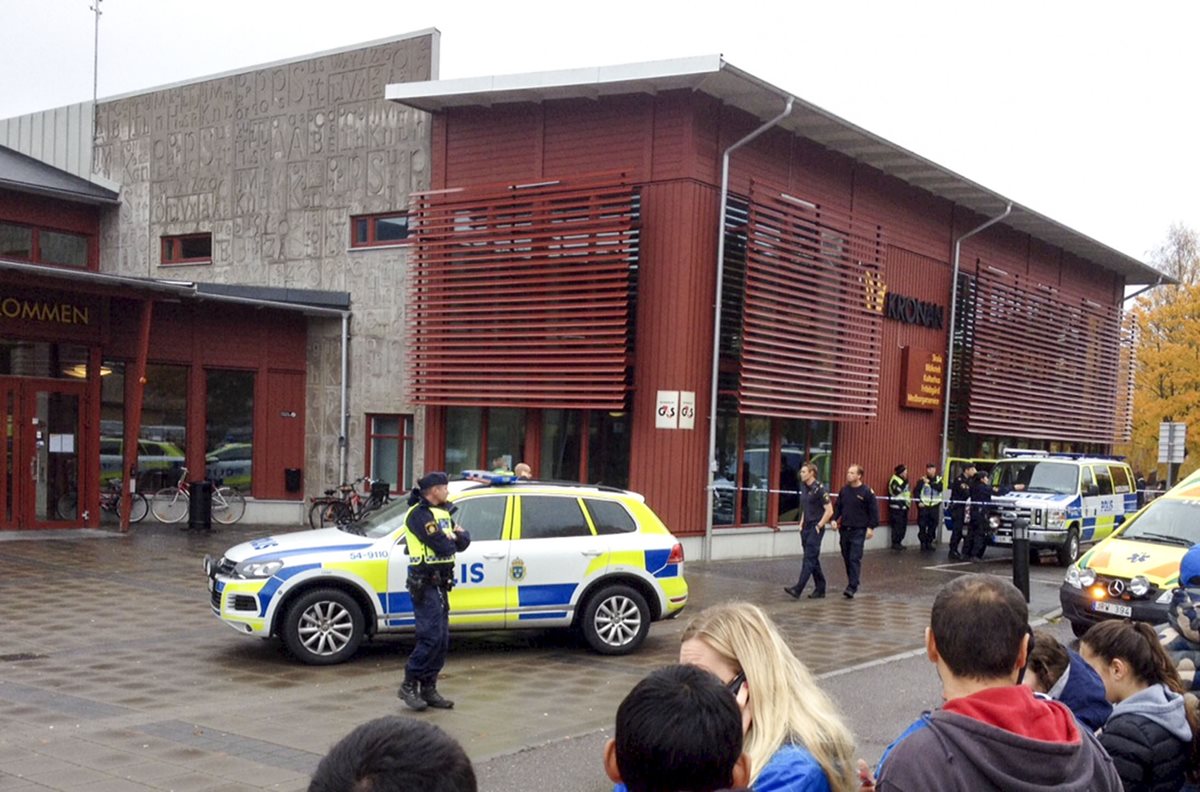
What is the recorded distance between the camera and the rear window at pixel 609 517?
11445 mm

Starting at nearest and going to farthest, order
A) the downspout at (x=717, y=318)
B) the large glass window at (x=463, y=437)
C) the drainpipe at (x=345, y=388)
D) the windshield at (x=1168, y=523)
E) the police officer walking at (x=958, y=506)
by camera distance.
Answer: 1. the windshield at (x=1168, y=523)
2. the downspout at (x=717, y=318)
3. the large glass window at (x=463, y=437)
4. the police officer walking at (x=958, y=506)
5. the drainpipe at (x=345, y=388)

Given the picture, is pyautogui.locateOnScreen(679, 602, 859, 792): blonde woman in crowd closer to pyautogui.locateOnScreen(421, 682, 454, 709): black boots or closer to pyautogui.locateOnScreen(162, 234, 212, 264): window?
pyautogui.locateOnScreen(421, 682, 454, 709): black boots

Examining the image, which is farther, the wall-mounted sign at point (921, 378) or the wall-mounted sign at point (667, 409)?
the wall-mounted sign at point (921, 378)

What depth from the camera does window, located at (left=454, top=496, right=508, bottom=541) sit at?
1088cm

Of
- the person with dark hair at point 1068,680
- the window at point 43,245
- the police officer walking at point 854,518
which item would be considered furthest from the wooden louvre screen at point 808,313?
the window at point 43,245

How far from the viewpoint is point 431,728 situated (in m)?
1.86

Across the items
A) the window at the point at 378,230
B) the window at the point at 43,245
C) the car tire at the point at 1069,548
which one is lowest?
the car tire at the point at 1069,548

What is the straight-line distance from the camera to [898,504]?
23.5 metres

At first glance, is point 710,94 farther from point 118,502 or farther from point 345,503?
point 118,502

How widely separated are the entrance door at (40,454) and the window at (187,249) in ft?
21.3

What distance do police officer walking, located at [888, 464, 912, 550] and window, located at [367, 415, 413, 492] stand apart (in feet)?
32.2

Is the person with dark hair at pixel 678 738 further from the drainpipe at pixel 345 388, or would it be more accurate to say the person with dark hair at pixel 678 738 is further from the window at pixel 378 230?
the drainpipe at pixel 345 388

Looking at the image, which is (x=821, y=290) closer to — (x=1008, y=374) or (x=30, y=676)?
(x=1008, y=374)

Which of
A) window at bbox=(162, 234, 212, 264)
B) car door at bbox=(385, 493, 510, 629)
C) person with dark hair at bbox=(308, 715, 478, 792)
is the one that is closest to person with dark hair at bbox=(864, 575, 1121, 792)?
person with dark hair at bbox=(308, 715, 478, 792)
